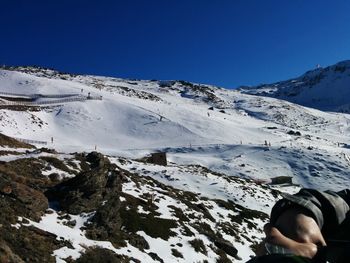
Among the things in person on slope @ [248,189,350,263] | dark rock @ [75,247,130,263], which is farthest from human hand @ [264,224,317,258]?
dark rock @ [75,247,130,263]

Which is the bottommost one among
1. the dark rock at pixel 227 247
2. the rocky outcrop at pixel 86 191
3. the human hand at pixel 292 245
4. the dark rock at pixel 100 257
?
the dark rock at pixel 227 247

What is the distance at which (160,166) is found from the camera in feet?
151

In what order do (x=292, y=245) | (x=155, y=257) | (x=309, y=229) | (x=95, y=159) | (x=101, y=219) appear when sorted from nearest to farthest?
1. (x=292, y=245)
2. (x=309, y=229)
3. (x=155, y=257)
4. (x=101, y=219)
5. (x=95, y=159)

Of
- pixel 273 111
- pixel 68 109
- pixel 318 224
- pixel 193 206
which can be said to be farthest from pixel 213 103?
pixel 318 224

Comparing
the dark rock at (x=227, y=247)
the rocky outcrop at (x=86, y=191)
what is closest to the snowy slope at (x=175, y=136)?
the rocky outcrop at (x=86, y=191)

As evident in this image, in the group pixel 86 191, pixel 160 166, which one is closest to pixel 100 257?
pixel 86 191

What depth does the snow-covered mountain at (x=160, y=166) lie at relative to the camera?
21987 mm

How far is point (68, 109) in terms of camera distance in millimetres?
85188

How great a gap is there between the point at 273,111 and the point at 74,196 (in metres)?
124

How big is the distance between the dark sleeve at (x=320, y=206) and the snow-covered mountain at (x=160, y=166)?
1539 cm

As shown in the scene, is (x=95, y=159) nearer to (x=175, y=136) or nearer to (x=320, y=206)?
(x=320, y=206)

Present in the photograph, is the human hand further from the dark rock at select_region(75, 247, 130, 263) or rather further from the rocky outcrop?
the rocky outcrop

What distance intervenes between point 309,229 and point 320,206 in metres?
0.17

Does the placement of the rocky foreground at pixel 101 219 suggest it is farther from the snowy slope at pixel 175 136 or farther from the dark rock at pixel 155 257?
the snowy slope at pixel 175 136
